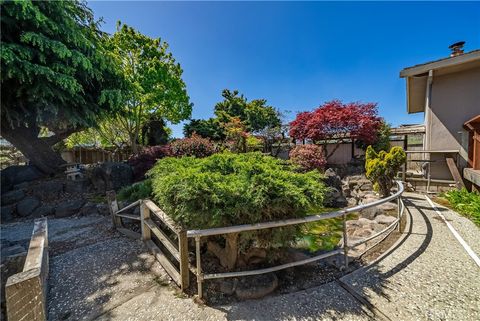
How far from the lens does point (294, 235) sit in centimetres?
252

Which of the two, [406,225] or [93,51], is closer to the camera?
[406,225]

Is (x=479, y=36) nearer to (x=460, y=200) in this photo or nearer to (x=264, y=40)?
(x=460, y=200)

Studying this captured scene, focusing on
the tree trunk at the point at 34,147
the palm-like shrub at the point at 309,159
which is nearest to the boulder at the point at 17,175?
the tree trunk at the point at 34,147

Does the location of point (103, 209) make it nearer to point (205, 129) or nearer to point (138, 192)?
point (138, 192)

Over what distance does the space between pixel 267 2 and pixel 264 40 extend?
2.34 metres

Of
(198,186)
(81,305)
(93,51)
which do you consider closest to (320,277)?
(198,186)

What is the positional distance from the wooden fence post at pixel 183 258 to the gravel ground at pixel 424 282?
2.00 metres

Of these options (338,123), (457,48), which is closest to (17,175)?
(338,123)

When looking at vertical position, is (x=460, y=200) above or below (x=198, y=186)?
below

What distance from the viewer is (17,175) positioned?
718 centimetres

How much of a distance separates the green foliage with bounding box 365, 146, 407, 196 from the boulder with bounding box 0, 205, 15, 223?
10814mm

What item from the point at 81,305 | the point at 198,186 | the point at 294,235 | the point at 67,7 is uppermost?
the point at 67,7

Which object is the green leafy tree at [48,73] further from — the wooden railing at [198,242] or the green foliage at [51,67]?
the wooden railing at [198,242]

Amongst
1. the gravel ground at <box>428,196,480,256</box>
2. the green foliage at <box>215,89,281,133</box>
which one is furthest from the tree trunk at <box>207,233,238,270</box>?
the green foliage at <box>215,89,281,133</box>
